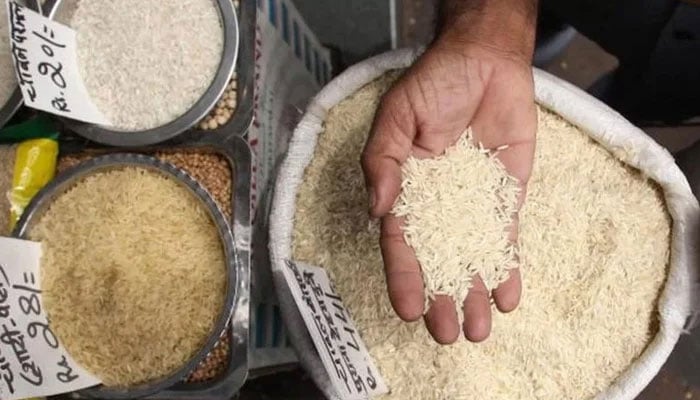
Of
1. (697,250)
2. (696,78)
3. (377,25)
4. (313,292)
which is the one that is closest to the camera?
(313,292)

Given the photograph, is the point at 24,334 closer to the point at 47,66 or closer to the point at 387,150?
the point at 47,66

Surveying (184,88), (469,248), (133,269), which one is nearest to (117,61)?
(184,88)

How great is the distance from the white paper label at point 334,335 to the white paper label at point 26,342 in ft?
0.78

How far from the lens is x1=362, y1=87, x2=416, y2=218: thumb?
0.81 meters

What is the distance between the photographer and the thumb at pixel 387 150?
813 mm

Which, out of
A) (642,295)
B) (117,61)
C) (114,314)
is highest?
(117,61)

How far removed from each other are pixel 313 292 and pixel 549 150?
1.19 feet

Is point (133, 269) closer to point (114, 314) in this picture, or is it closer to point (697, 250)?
point (114, 314)

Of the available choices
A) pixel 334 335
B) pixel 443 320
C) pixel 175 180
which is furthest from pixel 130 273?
pixel 443 320

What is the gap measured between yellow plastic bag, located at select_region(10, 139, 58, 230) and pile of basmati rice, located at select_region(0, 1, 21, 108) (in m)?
0.06

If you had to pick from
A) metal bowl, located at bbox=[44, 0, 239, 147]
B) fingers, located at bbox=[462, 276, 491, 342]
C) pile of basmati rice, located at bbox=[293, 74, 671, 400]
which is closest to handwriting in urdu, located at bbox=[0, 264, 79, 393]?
metal bowl, located at bbox=[44, 0, 239, 147]

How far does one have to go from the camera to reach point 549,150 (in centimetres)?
100

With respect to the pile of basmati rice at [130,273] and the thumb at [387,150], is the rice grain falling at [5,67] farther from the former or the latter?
the thumb at [387,150]

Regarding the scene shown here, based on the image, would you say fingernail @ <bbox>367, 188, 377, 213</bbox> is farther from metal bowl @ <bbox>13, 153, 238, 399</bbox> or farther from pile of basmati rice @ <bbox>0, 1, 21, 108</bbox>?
pile of basmati rice @ <bbox>0, 1, 21, 108</bbox>
